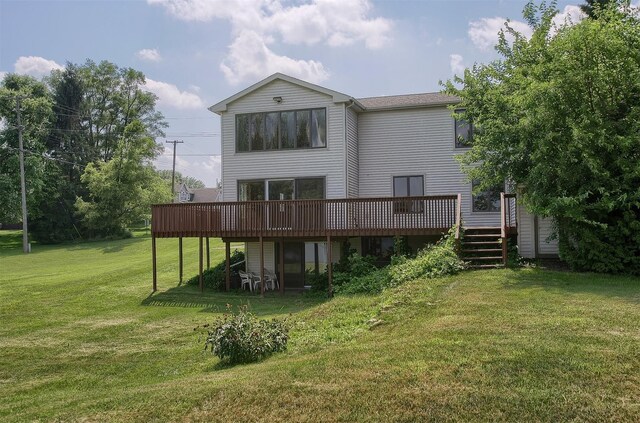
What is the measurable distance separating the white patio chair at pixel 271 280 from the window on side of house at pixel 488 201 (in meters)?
7.93

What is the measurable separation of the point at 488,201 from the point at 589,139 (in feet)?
22.7

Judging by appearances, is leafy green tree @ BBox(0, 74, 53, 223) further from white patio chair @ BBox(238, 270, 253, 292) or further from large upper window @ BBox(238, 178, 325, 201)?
white patio chair @ BBox(238, 270, 253, 292)

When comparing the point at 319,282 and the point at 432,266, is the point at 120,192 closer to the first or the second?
the point at 319,282

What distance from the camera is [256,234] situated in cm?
1766

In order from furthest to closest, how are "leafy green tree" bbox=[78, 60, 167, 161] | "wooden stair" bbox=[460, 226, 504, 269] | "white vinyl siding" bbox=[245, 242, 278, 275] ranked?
1. "leafy green tree" bbox=[78, 60, 167, 161]
2. "white vinyl siding" bbox=[245, 242, 278, 275]
3. "wooden stair" bbox=[460, 226, 504, 269]

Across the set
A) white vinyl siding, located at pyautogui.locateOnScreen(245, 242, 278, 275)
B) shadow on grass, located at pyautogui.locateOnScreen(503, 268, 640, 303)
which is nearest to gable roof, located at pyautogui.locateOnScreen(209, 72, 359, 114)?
white vinyl siding, located at pyautogui.locateOnScreen(245, 242, 278, 275)

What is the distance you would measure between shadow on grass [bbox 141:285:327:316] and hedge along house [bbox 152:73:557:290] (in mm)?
1282

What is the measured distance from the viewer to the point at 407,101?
19922mm

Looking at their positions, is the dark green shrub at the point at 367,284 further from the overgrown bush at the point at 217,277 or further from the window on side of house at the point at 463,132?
the window on side of house at the point at 463,132

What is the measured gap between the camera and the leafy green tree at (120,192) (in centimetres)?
3956

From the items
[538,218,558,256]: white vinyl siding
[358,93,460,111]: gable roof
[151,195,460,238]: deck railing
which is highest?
[358,93,460,111]: gable roof

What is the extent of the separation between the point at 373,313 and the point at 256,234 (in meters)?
8.23

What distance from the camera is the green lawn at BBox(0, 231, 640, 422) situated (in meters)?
5.14

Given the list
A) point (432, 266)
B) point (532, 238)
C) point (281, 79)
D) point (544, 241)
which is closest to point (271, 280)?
point (281, 79)
